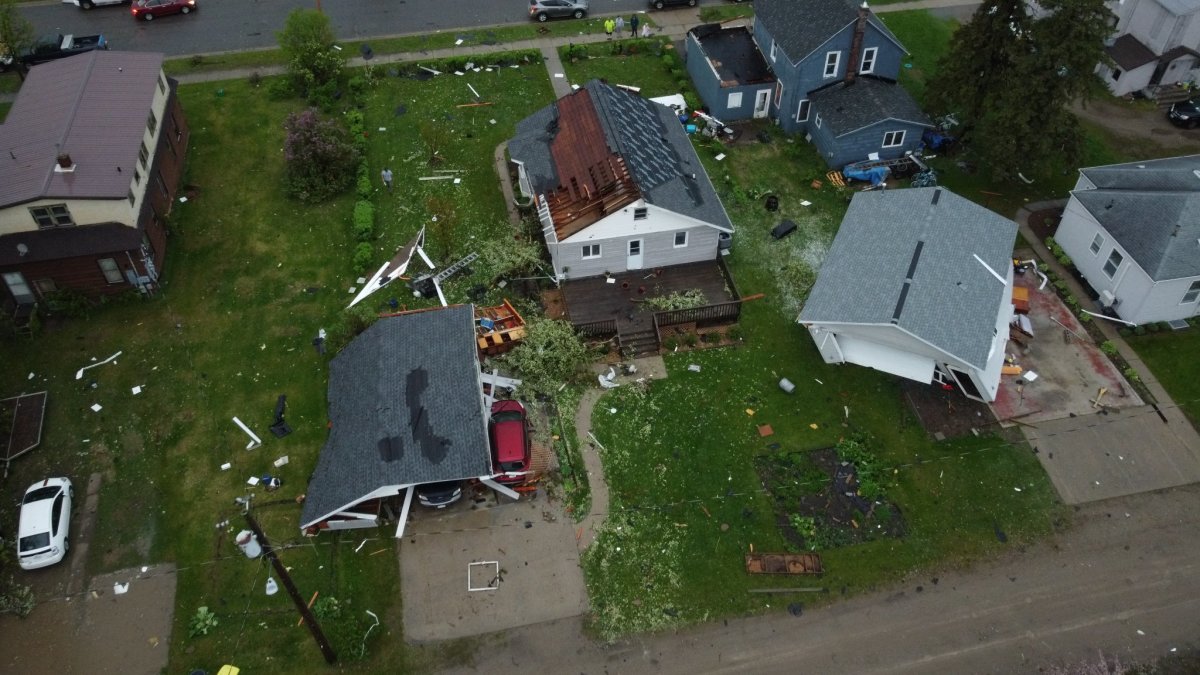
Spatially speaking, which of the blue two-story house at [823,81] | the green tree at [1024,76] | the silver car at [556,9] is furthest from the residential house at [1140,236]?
the silver car at [556,9]

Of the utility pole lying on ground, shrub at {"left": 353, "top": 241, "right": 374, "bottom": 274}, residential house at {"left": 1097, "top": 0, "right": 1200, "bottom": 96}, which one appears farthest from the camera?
residential house at {"left": 1097, "top": 0, "right": 1200, "bottom": 96}

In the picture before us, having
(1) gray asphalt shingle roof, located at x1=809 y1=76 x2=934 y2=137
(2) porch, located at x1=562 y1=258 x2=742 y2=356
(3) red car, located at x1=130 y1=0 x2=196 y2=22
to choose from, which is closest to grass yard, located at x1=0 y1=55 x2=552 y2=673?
(2) porch, located at x1=562 y1=258 x2=742 y2=356

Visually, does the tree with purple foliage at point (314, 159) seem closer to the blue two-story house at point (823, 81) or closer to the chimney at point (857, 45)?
the blue two-story house at point (823, 81)

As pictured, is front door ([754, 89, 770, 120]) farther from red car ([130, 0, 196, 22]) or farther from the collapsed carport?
red car ([130, 0, 196, 22])

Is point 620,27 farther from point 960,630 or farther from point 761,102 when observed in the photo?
point 960,630

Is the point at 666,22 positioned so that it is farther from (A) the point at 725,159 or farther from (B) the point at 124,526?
(B) the point at 124,526

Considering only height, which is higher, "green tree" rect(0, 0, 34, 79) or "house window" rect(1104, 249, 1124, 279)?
"green tree" rect(0, 0, 34, 79)
